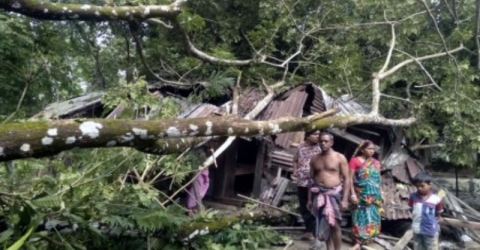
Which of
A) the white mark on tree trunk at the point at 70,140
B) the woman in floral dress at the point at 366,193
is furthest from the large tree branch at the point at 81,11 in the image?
the woman in floral dress at the point at 366,193

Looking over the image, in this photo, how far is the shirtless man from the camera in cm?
568

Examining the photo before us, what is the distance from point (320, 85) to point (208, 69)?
2.41 meters

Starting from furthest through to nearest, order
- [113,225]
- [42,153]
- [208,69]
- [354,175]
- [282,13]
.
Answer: [282,13] → [208,69] → [354,175] → [113,225] → [42,153]

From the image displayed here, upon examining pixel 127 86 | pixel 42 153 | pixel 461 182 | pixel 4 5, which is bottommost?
pixel 461 182

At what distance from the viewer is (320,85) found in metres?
9.55

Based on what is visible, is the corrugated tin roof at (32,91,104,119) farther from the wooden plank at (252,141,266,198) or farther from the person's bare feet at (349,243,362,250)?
the person's bare feet at (349,243,362,250)

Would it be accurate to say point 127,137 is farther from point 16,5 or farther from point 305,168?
point 305,168

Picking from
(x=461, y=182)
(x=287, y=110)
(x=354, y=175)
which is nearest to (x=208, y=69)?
(x=287, y=110)

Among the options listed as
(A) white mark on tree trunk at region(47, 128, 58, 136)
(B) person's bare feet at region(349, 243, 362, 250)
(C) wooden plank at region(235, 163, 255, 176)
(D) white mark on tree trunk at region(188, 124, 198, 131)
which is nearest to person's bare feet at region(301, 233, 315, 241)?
(B) person's bare feet at region(349, 243, 362, 250)

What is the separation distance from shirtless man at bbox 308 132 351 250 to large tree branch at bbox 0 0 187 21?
2522 mm

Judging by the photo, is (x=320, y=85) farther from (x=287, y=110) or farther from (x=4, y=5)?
(x=4, y=5)

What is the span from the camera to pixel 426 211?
221 inches

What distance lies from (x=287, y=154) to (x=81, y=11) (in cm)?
460

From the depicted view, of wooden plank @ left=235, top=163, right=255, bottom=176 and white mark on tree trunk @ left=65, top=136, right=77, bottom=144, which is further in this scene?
wooden plank @ left=235, top=163, right=255, bottom=176
